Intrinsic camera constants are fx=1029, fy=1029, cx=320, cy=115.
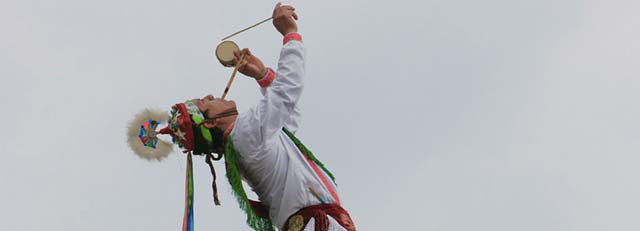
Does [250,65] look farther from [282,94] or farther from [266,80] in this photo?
[282,94]

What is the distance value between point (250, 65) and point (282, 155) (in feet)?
2.21

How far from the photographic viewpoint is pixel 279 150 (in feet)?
18.7

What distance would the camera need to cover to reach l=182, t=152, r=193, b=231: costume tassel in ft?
19.0

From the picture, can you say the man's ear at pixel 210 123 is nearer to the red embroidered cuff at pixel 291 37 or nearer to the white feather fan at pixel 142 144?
the white feather fan at pixel 142 144

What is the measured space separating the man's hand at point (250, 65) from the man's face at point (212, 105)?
0.21 meters

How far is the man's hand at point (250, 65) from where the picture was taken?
19.7 ft

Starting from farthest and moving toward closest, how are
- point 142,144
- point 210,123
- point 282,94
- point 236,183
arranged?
point 142,144, point 210,123, point 236,183, point 282,94

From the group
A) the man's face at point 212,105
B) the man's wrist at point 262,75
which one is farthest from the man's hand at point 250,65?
the man's face at point 212,105

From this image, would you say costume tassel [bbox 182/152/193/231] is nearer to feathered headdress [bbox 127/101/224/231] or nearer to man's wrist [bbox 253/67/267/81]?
feathered headdress [bbox 127/101/224/231]

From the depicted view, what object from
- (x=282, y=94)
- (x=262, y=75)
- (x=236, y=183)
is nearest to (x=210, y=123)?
(x=236, y=183)

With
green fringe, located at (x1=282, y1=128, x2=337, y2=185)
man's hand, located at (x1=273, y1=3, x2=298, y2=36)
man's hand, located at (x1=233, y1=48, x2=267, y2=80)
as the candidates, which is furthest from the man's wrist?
man's hand, located at (x1=273, y1=3, x2=298, y2=36)

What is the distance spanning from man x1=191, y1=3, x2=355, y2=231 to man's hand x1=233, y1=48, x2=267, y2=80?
2.1 inches

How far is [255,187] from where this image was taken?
19.3ft

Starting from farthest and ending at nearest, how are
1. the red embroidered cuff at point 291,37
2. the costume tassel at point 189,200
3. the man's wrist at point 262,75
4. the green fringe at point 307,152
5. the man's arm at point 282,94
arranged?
the man's wrist at point 262,75, the green fringe at point 307,152, the costume tassel at point 189,200, the red embroidered cuff at point 291,37, the man's arm at point 282,94
